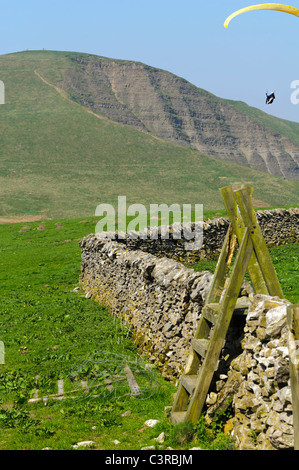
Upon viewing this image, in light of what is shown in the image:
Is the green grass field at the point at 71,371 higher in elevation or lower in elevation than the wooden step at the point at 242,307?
lower

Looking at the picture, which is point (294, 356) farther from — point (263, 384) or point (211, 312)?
point (211, 312)

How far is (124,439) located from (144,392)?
1.76 meters

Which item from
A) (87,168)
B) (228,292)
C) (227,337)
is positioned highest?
(87,168)

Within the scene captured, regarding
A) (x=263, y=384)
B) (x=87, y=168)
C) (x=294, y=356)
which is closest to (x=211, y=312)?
Result: (x=263, y=384)

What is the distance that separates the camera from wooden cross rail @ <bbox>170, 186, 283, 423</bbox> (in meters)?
6.26

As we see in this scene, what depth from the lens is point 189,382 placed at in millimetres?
6723

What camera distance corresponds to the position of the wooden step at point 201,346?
259 inches

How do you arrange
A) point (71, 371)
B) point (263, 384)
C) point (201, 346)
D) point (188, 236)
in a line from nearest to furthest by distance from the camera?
1. point (263, 384)
2. point (201, 346)
3. point (71, 371)
4. point (188, 236)

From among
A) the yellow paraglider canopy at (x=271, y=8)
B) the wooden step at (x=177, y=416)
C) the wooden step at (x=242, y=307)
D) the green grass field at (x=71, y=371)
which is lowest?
the green grass field at (x=71, y=371)

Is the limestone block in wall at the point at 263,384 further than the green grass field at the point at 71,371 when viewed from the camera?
No

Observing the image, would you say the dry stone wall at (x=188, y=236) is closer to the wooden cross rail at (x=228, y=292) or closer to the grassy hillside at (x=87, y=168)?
the wooden cross rail at (x=228, y=292)

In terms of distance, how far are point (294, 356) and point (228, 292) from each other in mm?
1703

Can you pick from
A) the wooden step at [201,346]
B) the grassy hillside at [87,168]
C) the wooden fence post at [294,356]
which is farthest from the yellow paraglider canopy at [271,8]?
the grassy hillside at [87,168]

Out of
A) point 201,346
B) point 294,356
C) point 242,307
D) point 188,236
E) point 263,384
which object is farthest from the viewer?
point 188,236
